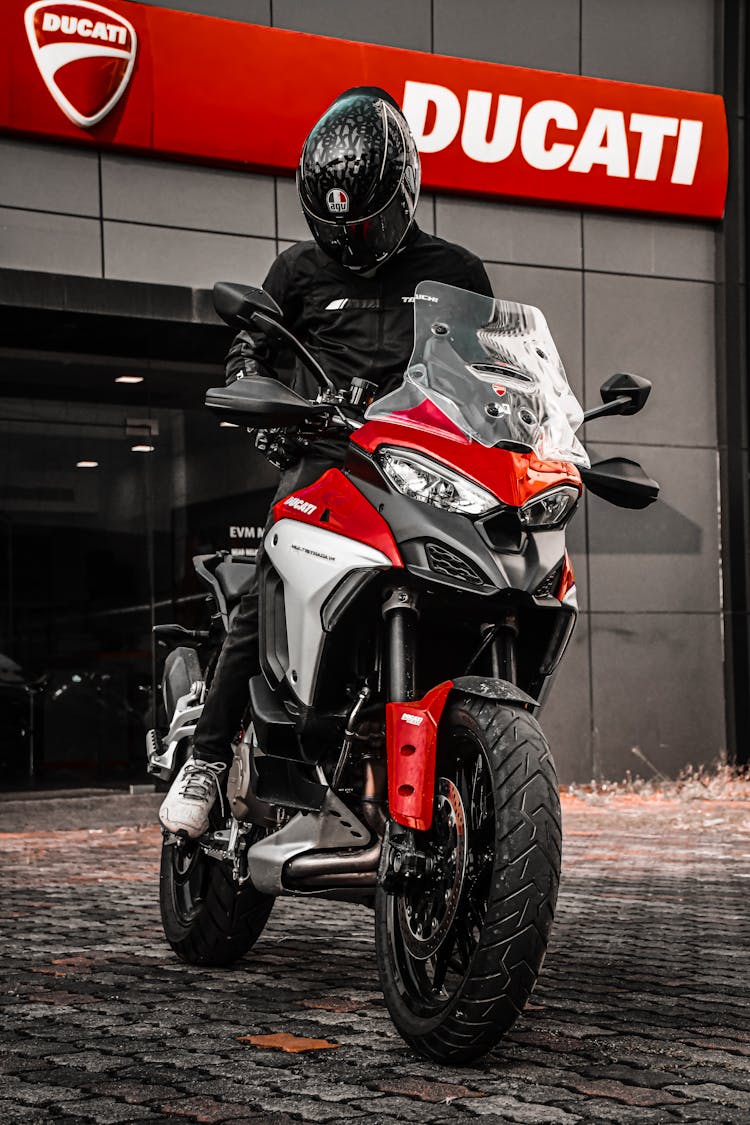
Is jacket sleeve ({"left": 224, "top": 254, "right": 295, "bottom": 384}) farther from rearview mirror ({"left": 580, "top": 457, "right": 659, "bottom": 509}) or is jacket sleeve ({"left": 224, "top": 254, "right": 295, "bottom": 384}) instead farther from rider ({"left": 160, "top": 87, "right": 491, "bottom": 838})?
rearview mirror ({"left": 580, "top": 457, "right": 659, "bottom": 509})

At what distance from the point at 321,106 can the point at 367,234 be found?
26.9ft

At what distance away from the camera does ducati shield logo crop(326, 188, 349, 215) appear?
4129 mm

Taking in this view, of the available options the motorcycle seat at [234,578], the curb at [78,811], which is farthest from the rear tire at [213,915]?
the curb at [78,811]

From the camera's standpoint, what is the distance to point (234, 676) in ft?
14.9

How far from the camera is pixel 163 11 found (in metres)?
11.3

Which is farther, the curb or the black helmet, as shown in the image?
the curb

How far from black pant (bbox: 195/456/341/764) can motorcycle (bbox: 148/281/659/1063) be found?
13cm

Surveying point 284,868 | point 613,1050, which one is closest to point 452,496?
point 284,868

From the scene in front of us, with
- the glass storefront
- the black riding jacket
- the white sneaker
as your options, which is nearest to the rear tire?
the white sneaker

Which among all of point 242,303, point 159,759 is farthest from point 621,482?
point 159,759

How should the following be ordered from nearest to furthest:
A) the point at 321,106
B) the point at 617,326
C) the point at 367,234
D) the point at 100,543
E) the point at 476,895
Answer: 1. the point at 476,895
2. the point at 367,234
3. the point at 321,106
4. the point at 100,543
5. the point at 617,326

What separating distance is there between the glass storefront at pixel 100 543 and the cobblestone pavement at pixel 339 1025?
5601 millimetres

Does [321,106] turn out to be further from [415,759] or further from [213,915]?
[415,759]

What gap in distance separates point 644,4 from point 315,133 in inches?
410
